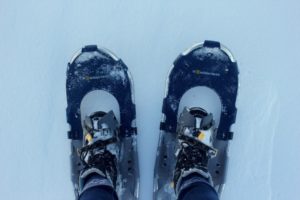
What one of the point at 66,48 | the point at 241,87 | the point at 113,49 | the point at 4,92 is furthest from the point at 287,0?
the point at 4,92

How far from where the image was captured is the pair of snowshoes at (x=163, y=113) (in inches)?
67.2

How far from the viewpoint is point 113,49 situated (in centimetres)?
182

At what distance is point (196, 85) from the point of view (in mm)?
1746

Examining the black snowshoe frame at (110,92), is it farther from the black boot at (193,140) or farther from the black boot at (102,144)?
the black boot at (193,140)

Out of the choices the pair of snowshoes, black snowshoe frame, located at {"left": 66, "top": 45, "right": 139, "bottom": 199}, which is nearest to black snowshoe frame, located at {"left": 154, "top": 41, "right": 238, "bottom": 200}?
the pair of snowshoes

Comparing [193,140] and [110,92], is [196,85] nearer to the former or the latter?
[193,140]

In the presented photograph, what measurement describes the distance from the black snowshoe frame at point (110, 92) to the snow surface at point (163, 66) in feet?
0.27

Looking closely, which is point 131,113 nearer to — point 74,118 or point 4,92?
point 74,118

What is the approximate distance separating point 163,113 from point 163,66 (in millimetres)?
232

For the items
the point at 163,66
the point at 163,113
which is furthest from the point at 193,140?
the point at 163,66

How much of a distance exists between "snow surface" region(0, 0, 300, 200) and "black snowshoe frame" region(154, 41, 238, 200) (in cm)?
8

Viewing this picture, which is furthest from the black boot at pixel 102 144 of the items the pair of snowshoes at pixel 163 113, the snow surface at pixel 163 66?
the snow surface at pixel 163 66

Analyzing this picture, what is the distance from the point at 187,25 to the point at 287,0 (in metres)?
0.49

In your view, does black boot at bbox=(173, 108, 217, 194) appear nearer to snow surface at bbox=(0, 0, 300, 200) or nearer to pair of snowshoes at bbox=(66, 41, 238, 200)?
pair of snowshoes at bbox=(66, 41, 238, 200)
